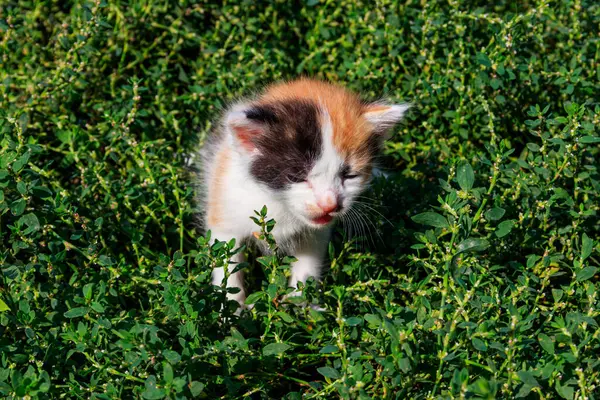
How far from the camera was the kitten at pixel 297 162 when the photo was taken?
9.56ft

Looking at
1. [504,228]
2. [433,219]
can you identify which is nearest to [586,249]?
[504,228]

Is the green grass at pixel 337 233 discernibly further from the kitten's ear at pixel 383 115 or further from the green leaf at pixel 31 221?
the kitten's ear at pixel 383 115

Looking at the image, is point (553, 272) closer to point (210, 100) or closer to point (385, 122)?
point (385, 122)

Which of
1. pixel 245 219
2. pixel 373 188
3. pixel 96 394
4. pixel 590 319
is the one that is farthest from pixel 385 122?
pixel 96 394

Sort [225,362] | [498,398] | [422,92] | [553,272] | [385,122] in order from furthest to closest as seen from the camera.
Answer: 1. [422,92]
2. [385,122]
3. [553,272]
4. [225,362]
5. [498,398]

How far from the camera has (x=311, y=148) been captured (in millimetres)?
2906

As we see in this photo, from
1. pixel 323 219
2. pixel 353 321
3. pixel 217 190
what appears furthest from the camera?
pixel 217 190

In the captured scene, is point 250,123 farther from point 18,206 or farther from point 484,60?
point 484,60

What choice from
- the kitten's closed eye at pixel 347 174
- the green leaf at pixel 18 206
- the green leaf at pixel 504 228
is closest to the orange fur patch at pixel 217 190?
the kitten's closed eye at pixel 347 174

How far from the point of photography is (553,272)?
3002 millimetres

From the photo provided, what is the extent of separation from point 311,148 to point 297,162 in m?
0.08

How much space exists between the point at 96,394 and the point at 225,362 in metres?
0.44

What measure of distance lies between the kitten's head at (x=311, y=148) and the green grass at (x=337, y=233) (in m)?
0.24

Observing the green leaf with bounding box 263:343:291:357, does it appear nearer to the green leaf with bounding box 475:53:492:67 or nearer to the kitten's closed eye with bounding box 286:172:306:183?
the kitten's closed eye with bounding box 286:172:306:183
